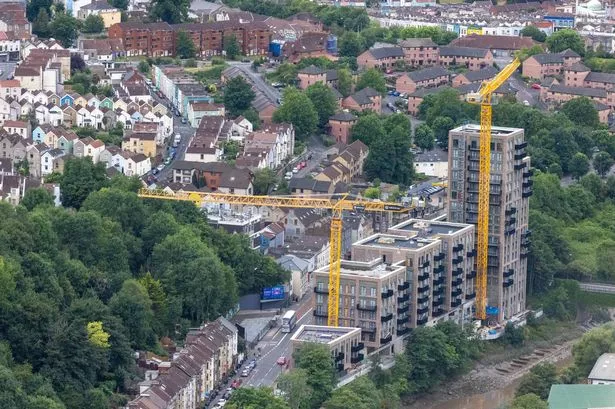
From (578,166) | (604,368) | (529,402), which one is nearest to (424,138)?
(578,166)

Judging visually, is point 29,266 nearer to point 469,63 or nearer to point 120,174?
point 120,174

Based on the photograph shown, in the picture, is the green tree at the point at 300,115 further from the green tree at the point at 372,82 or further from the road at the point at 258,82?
the green tree at the point at 372,82

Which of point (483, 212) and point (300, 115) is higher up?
point (300, 115)

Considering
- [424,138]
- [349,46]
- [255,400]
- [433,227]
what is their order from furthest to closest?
[349,46], [424,138], [433,227], [255,400]

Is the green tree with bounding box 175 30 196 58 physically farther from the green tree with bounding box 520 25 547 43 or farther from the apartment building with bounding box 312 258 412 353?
the apartment building with bounding box 312 258 412 353

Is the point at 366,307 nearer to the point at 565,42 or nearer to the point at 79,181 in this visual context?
the point at 79,181

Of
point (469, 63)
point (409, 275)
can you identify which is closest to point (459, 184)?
→ point (409, 275)
